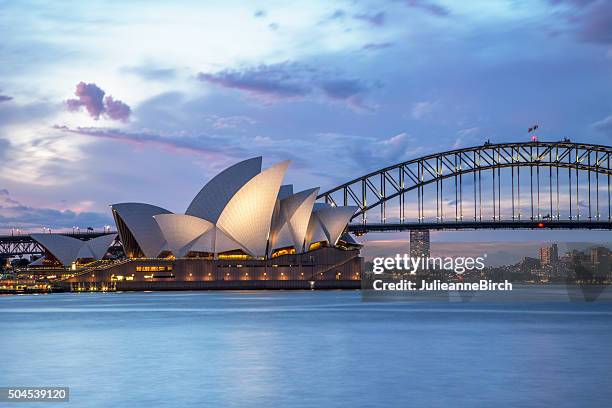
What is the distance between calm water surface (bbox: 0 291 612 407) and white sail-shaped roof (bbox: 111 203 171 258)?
6711 centimetres

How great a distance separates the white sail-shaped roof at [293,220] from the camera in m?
115

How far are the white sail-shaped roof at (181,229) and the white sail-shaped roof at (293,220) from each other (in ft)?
29.0

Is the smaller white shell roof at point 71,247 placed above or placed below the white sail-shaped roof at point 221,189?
below

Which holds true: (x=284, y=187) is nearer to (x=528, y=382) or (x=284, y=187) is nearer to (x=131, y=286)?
(x=131, y=286)

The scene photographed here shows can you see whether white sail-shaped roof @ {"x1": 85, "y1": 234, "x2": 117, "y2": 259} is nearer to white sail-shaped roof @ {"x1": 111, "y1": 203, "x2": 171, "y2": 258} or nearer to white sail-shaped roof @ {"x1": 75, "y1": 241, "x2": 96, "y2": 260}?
white sail-shaped roof @ {"x1": 75, "y1": 241, "x2": 96, "y2": 260}

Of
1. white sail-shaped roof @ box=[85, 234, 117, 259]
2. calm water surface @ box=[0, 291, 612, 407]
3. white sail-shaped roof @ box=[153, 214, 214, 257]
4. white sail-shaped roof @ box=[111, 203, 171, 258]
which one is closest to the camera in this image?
calm water surface @ box=[0, 291, 612, 407]

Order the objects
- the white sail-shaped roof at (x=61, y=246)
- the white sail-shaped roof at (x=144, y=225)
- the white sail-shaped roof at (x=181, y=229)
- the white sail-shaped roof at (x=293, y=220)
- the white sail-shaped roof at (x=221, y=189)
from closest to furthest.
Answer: the white sail-shaped roof at (x=221, y=189) → the white sail-shaped roof at (x=293, y=220) → the white sail-shaped roof at (x=181, y=229) → the white sail-shaped roof at (x=144, y=225) → the white sail-shaped roof at (x=61, y=246)

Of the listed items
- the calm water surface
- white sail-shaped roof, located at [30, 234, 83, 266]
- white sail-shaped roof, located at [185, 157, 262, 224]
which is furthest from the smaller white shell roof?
the calm water surface

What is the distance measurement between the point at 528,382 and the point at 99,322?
3656cm

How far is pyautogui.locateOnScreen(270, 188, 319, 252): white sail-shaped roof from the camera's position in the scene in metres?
115

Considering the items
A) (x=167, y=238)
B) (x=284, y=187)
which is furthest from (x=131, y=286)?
(x=284, y=187)

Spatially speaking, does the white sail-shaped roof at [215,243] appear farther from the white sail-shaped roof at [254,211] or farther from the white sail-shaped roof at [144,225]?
the white sail-shaped roof at [144,225]

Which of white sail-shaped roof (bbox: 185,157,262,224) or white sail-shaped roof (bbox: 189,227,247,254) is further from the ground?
white sail-shaped roof (bbox: 185,157,262,224)

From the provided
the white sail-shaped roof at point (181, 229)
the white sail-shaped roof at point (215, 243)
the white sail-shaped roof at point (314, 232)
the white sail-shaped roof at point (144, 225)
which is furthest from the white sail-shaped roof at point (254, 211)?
the white sail-shaped roof at point (144, 225)
